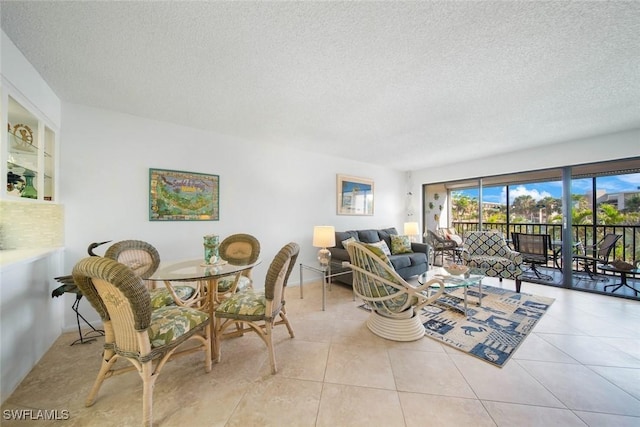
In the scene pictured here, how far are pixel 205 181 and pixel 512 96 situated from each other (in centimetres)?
373

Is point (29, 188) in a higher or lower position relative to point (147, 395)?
higher

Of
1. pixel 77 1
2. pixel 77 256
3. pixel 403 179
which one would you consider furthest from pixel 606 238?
pixel 77 256

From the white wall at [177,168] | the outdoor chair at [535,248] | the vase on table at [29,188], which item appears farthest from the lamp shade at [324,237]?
the outdoor chair at [535,248]

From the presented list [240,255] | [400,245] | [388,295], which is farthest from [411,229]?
[240,255]

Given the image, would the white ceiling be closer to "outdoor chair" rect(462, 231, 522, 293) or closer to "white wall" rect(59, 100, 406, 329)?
"white wall" rect(59, 100, 406, 329)

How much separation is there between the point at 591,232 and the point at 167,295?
7055mm

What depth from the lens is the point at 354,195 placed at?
474 centimetres

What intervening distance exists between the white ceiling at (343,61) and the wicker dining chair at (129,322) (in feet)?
5.07

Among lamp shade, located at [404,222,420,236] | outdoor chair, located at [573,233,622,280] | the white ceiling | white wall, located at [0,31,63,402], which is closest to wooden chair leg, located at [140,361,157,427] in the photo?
white wall, located at [0,31,63,402]

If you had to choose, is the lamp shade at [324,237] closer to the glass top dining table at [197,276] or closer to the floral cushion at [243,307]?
the glass top dining table at [197,276]

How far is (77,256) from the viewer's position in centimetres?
238

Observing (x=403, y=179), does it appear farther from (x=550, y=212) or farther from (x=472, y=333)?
(x=472, y=333)

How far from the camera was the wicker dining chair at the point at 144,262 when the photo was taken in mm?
1938

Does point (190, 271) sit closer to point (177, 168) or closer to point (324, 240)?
Result: point (177, 168)
